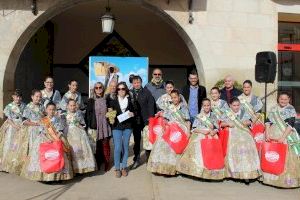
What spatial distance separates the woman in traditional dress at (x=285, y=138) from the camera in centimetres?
588

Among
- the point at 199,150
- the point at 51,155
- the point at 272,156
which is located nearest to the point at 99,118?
the point at 51,155

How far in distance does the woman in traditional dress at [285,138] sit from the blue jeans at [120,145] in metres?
2.09

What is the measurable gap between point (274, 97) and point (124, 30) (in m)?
5.93

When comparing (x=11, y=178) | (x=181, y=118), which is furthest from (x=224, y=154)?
(x=11, y=178)

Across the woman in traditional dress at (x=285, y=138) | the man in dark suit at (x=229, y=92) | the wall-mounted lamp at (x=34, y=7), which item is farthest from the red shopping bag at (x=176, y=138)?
the wall-mounted lamp at (x=34, y=7)

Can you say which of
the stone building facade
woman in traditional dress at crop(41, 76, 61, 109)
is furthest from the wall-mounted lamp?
woman in traditional dress at crop(41, 76, 61, 109)

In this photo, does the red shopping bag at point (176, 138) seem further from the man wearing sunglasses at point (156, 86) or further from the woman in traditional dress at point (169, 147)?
the man wearing sunglasses at point (156, 86)

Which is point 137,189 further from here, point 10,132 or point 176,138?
point 10,132

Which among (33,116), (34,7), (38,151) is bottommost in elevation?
(38,151)

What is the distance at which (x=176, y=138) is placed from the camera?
6.20 metres

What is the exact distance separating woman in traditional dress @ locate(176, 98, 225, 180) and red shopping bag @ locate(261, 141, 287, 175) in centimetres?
64

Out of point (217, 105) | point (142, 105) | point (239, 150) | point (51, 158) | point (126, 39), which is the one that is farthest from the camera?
point (126, 39)

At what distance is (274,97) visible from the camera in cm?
880

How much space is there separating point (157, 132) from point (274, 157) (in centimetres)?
186
